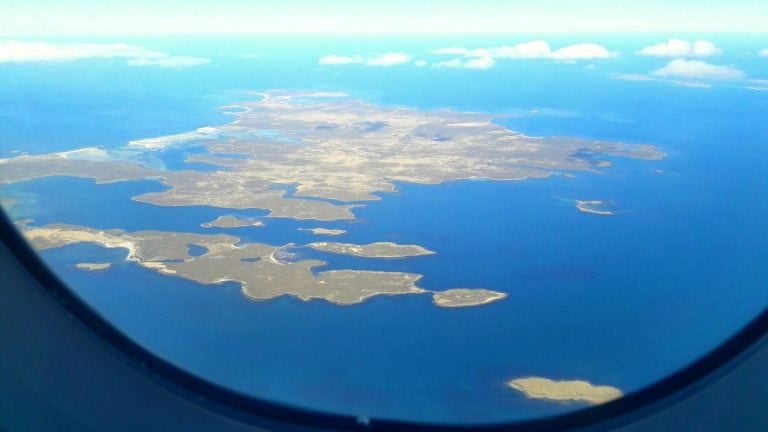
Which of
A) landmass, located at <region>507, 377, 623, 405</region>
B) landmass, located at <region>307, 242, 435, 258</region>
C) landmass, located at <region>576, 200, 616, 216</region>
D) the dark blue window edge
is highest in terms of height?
the dark blue window edge

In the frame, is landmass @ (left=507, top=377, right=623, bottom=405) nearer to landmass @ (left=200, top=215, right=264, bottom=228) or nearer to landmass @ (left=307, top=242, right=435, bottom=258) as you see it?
landmass @ (left=307, top=242, right=435, bottom=258)

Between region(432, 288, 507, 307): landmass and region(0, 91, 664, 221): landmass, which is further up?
region(0, 91, 664, 221): landmass

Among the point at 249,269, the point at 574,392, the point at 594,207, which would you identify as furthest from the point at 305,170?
the point at 574,392

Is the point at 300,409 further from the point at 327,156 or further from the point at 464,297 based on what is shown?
the point at 327,156

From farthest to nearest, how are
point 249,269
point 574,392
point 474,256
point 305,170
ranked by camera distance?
point 305,170
point 474,256
point 249,269
point 574,392

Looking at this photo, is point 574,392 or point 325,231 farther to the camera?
point 325,231

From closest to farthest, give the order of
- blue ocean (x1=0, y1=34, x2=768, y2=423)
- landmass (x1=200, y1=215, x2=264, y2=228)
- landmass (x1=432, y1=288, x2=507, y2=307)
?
blue ocean (x1=0, y1=34, x2=768, y2=423) → landmass (x1=432, y1=288, x2=507, y2=307) → landmass (x1=200, y1=215, x2=264, y2=228)

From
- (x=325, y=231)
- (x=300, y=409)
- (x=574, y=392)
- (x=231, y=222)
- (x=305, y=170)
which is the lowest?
(x=325, y=231)

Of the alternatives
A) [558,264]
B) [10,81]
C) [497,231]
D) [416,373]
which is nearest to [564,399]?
[416,373]

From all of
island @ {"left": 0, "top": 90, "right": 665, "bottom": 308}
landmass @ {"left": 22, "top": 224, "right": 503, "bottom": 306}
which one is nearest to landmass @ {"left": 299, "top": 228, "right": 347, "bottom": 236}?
island @ {"left": 0, "top": 90, "right": 665, "bottom": 308}
